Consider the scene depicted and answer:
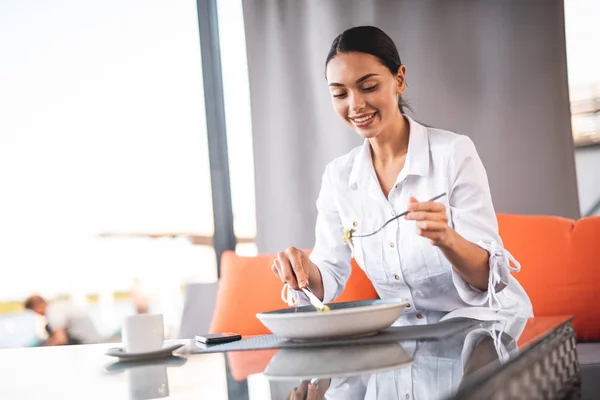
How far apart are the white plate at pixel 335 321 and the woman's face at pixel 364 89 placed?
809 mm

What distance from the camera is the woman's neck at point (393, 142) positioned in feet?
6.49

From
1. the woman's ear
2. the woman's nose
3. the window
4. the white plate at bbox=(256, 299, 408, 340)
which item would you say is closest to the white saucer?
the white plate at bbox=(256, 299, 408, 340)

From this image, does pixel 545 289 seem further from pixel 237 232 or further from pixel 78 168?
pixel 78 168

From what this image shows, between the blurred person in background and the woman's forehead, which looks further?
the blurred person in background

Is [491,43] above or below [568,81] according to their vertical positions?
above

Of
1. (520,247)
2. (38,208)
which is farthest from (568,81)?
(38,208)

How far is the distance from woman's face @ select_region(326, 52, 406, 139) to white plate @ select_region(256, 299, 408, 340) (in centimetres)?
81

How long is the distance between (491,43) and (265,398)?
240 cm

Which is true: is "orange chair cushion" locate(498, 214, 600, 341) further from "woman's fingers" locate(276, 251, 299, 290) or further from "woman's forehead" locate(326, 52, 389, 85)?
"woman's fingers" locate(276, 251, 299, 290)

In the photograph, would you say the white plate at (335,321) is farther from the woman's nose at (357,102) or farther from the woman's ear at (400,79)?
the woman's ear at (400,79)

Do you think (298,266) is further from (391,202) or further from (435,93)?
(435,93)

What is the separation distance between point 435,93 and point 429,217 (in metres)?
1.77

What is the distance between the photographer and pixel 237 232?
3508 mm

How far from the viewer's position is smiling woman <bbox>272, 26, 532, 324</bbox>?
1.64 metres
